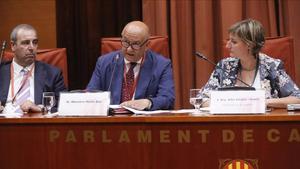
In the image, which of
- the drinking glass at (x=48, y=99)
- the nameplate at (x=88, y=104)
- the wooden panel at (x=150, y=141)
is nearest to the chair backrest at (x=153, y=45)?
the drinking glass at (x=48, y=99)

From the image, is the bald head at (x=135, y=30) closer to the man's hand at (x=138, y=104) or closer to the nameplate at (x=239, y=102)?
the man's hand at (x=138, y=104)

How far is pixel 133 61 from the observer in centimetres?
298

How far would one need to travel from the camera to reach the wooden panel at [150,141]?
75.9 inches

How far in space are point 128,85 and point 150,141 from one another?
97 centimetres

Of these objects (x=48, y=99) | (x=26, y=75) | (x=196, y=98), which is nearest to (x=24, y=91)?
(x=26, y=75)

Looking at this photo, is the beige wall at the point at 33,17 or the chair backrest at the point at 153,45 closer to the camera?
the chair backrest at the point at 153,45

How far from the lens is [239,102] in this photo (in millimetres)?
2018

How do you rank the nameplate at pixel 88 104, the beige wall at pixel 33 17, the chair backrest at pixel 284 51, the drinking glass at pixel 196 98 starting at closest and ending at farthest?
the nameplate at pixel 88 104
the drinking glass at pixel 196 98
the chair backrest at pixel 284 51
the beige wall at pixel 33 17

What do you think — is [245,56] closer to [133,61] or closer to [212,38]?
[133,61]

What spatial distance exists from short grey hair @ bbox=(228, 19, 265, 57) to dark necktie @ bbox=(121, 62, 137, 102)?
2.14 feet

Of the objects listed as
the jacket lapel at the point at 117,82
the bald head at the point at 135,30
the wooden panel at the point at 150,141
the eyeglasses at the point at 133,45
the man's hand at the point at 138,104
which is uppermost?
the bald head at the point at 135,30

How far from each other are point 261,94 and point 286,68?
1103 mm

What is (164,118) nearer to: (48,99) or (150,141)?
(150,141)

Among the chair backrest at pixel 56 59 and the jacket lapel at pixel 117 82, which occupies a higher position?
the chair backrest at pixel 56 59
